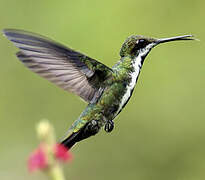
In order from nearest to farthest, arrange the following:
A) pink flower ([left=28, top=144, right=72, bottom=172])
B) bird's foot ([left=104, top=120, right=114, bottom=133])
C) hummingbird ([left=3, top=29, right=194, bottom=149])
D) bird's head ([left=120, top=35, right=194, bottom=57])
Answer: pink flower ([left=28, top=144, right=72, bottom=172]) → hummingbird ([left=3, top=29, right=194, bottom=149]) → bird's foot ([left=104, top=120, right=114, bottom=133]) → bird's head ([left=120, top=35, right=194, bottom=57])

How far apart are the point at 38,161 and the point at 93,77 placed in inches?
76.8

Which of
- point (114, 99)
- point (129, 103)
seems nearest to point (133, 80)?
point (114, 99)

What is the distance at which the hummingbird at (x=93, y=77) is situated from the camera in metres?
3.32

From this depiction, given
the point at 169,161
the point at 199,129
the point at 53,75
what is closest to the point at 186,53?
the point at 199,129

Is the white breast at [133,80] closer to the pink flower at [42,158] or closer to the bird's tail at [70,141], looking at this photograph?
the bird's tail at [70,141]

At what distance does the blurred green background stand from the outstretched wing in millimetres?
3063

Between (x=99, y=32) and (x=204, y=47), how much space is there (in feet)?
6.00

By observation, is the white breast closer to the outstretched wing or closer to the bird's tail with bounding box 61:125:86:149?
the outstretched wing

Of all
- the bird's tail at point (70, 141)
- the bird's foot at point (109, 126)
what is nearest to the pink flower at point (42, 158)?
the bird's tail at point (70, 141)

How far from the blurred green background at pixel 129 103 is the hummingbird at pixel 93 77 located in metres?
3.00

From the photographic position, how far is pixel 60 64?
3.45 metres

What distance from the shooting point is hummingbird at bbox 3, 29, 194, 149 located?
332 centimetres

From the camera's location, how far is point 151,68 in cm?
771

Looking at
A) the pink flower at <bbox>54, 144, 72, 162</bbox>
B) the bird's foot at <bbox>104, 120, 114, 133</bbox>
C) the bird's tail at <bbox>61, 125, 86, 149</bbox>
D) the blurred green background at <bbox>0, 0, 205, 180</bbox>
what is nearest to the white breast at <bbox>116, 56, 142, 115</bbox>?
the bird's foot at <bbox>104, 120, 114, 133</bbox>
